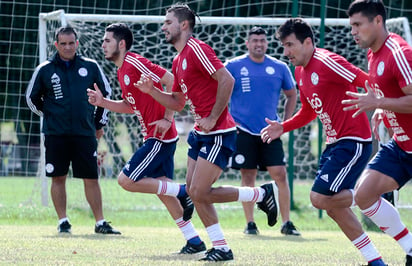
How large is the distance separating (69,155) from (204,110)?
3.41 m

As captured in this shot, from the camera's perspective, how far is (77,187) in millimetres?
14383

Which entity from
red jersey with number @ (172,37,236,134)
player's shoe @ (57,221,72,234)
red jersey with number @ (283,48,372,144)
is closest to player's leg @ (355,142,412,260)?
red jersey with number @ (283,48,372,144)

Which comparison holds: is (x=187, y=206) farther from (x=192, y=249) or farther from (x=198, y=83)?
(x=198, y=83)

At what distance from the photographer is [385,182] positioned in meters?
6.55

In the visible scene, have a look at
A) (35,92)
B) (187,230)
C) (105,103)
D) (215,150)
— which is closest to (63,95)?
(35,92)

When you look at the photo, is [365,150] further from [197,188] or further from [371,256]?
[197,188]

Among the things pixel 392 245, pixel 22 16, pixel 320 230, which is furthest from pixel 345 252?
pixel 22 16

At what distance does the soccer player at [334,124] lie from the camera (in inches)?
277

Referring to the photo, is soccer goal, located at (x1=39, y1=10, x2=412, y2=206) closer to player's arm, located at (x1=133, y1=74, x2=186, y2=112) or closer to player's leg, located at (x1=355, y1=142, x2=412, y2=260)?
player's arm, located at (x1=133, y1=74, x2=186, y2=112)

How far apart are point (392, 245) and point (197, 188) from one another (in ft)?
9.53

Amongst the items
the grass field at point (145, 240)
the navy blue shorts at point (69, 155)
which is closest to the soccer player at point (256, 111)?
the grass field at point (145, 240)

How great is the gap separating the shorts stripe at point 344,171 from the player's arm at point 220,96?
3.70 ft

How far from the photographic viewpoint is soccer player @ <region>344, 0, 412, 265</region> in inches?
252

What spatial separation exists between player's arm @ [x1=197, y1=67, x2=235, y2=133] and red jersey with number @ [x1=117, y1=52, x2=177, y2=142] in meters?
1.35
